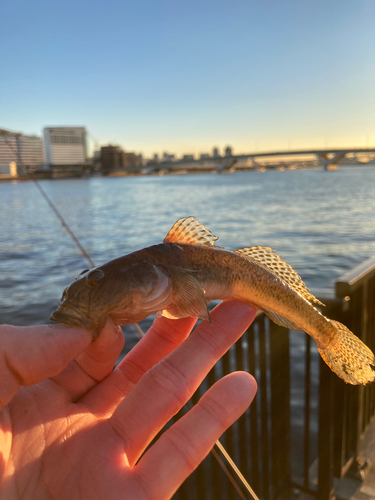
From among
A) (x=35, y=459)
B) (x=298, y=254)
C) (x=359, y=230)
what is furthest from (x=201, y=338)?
(x=359, y=230)

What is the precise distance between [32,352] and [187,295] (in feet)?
2.73

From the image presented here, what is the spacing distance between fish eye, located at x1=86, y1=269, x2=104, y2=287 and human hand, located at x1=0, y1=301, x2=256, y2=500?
0.24 metres

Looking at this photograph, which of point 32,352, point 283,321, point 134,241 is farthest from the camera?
point 134,241

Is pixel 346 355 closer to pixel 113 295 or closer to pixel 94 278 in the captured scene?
pixel 113 295

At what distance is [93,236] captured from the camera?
28078mm

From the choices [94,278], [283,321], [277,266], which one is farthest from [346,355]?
[94,278]

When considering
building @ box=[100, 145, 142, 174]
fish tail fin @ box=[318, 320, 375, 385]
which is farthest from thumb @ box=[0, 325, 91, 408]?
building @ box=[100, 145, 142, 174]

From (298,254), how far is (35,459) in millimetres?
20052

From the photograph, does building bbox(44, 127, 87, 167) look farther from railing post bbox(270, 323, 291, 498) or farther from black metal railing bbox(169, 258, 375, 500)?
railing post bbox(270, 323, 291, 498)

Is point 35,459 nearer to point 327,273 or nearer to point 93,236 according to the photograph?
point 327,273

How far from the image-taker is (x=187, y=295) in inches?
83.5

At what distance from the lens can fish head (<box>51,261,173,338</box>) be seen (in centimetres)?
196

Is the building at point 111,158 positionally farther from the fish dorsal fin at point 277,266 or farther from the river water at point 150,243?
the fish dorsal fin at point 277,266

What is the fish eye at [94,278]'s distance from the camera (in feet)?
6.53
